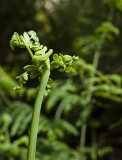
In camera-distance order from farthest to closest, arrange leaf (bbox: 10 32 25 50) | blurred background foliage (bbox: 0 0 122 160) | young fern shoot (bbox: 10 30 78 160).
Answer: blurred background foliage (bbox: 0 0 122 160), leaf (bbox: 10 32 25 50), young fern shoot (bbox: 10 30 78 160)

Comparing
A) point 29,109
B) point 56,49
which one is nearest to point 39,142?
point 29,109

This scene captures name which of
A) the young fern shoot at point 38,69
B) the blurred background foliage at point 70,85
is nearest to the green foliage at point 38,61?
the young fern shoot at point 38,69

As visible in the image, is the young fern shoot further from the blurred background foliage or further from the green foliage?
the blurred background foliage

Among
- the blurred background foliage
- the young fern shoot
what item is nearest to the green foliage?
the young fern shoot

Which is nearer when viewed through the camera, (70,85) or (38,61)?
(38,61)

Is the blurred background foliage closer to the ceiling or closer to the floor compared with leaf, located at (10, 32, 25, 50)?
closer to the ceiling

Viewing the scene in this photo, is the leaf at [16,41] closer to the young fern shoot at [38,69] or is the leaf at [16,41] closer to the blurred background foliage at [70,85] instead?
the young fern shoot at [38,69]

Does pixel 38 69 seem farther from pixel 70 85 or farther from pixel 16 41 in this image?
pixel 70 85

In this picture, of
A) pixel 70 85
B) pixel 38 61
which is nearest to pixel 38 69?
pixel 38 61

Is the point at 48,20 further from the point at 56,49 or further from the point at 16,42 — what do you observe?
the point at 16,42
